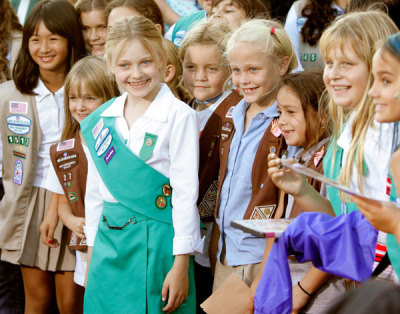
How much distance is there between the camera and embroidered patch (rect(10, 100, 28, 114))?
4.23 metres

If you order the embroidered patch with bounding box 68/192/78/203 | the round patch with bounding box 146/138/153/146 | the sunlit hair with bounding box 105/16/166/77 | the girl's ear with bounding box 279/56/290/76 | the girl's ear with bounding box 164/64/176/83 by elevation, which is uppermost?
the sunlit hair with bounding box 105/16/166/77

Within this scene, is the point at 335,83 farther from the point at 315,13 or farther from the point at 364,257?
the point at 315,13

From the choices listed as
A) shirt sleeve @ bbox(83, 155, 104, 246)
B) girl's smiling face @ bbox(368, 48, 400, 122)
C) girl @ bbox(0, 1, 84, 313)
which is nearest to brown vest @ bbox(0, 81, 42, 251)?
girl @ bbox(0, 1, 84, 313)

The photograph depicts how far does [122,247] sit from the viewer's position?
3.26 metres

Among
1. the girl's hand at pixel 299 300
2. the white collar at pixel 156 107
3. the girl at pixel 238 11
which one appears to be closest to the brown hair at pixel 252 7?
the girl at pixel 238 11

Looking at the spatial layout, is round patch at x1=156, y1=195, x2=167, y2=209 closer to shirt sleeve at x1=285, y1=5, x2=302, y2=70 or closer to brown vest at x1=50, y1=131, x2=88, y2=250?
brown vest at x1=50, y1=131, x2=88, y2=250

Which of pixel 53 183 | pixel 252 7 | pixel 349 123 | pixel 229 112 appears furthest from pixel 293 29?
pixel 349 123

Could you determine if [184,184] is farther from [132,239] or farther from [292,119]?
[292,119]

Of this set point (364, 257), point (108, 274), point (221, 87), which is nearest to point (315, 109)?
point (221, 87)

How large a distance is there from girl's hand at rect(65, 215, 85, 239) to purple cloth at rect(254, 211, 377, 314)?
165cm

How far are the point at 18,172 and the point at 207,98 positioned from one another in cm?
135

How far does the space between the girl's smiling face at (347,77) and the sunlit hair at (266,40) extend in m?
0.76

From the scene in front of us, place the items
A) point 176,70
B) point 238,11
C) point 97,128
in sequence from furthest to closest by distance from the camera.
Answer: point 238,11 < point 176,70 < point 97,128

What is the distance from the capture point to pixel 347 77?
2.68 metres
